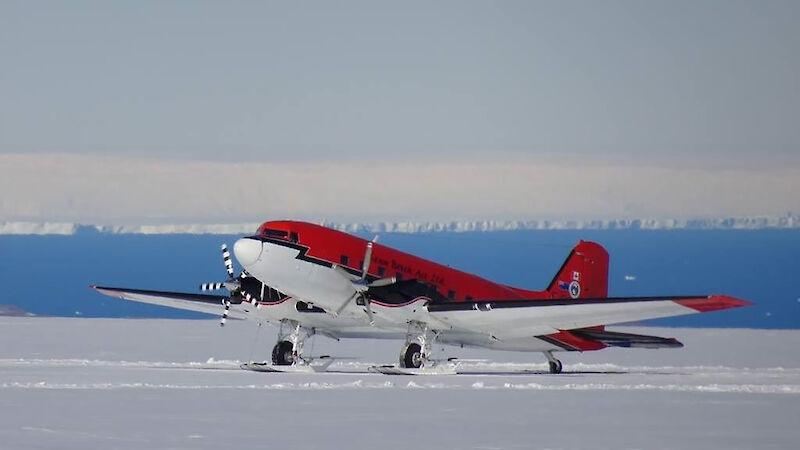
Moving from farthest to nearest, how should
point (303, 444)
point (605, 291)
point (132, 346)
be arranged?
point (132, 346) < point (605, 291) < point (303, 444)

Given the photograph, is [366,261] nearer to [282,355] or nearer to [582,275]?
[282,355]

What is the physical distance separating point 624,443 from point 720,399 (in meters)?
9.81

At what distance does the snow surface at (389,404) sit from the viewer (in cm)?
2456

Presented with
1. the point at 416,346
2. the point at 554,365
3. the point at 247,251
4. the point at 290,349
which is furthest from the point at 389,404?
the point at 554,365

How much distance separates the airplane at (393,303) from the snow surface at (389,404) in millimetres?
1462

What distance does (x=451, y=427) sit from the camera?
2661cm

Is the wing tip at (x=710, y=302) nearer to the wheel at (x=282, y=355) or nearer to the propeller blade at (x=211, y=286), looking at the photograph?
the wheel at (x=282, y=355)

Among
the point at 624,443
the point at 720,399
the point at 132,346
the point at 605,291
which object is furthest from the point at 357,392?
the point at 132,346

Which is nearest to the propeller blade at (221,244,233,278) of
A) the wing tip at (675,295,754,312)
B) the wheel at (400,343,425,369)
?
the wheel at (400,343,425,369)

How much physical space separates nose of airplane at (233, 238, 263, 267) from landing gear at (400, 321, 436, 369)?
18.4ft

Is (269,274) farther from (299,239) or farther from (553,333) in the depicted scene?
(553,333)

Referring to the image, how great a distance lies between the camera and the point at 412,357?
42.3m

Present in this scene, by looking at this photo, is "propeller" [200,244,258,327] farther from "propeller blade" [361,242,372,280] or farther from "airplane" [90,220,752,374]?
"propeller blade" [361,242,372,280]

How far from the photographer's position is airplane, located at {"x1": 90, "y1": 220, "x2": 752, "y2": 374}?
133 feet
